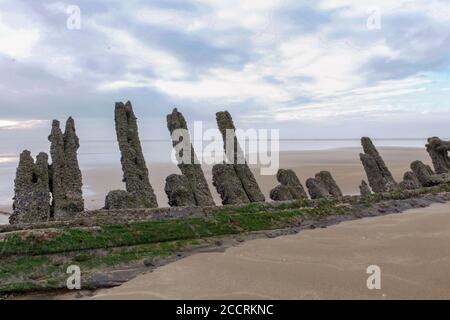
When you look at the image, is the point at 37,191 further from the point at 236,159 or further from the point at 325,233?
the point at 325,233

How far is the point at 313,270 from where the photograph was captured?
19.5 feet

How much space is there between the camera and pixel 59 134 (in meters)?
10.1

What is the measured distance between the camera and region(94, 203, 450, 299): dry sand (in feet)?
16.9

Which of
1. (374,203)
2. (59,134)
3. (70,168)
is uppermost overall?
(59,134)

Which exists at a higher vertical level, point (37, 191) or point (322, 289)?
point (37, 191)

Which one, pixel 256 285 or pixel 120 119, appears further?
pixel 120 119

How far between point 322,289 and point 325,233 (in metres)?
2.83

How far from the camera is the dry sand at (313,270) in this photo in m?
5.16

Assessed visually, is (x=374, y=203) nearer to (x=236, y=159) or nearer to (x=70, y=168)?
(x=236, y=159)

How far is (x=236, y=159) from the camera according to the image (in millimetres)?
10844

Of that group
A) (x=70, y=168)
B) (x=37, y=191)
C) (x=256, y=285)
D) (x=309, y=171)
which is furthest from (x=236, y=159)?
(x=309, y=171)

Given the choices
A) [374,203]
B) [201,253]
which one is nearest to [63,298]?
[201,253]
